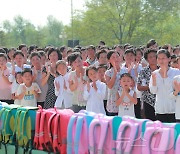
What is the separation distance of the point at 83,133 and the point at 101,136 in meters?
0.22

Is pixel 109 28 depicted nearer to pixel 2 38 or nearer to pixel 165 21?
pixel 165 21

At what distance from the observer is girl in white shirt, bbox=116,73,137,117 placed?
6066 millimetres

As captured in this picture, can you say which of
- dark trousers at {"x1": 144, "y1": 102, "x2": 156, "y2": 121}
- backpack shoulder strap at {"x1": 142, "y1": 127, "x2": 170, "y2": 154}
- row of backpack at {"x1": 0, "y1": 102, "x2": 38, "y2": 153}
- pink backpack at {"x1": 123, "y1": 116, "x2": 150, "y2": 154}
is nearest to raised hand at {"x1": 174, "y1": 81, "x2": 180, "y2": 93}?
dark trousers at {"x1": 144, "y1": 102, "x2": 156, "y2": 121}

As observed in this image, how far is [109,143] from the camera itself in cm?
399

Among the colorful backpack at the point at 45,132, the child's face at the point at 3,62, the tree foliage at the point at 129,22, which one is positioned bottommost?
the colorful backpack at the point at 45,132

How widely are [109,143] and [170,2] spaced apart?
3089 centimetres

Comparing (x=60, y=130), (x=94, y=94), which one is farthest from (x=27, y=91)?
(x=60, y=130)

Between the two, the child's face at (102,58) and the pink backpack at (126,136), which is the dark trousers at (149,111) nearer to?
the child's face at (102,58)

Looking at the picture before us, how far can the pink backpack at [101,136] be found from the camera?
397 cm

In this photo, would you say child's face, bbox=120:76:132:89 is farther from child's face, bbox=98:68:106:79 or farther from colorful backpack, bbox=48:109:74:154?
colorful backpack, bbox=48:109:74:154

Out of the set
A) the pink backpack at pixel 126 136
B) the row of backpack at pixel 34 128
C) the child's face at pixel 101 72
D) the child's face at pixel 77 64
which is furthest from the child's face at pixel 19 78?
the pink backpack at pixel 126 136

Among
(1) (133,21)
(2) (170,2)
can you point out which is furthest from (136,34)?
(2) (170,2)

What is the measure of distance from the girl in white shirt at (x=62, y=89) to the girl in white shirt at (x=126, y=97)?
2.55ft

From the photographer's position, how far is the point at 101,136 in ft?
13.1
